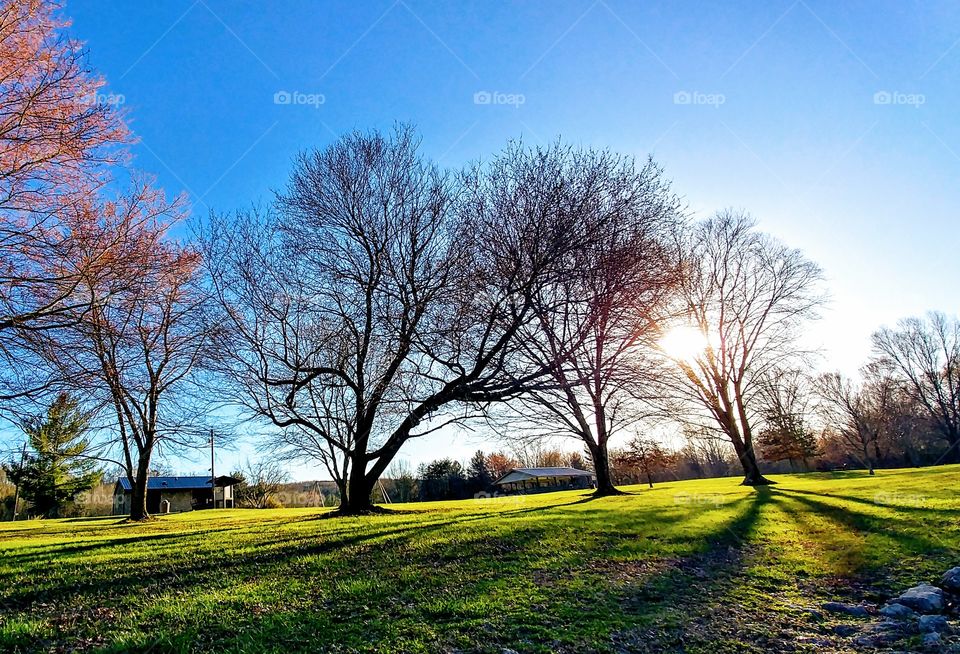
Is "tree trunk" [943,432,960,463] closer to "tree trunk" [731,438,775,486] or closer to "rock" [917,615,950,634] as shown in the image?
"tree trunk" [731,438,775,486]

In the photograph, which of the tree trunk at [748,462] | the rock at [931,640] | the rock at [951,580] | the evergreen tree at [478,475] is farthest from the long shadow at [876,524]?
the evergreen tree at [478,475]

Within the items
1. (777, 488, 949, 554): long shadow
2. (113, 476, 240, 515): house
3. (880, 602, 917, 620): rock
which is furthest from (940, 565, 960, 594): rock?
(113, 476, 240, 515): house

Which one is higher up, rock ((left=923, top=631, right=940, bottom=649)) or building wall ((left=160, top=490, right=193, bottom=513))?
rock ((left=923, top=631, right=940, bottom=649))

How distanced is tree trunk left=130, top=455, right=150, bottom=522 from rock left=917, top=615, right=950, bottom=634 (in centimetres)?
2447

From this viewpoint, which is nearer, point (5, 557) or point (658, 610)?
point (658, 610)

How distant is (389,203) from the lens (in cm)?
1512

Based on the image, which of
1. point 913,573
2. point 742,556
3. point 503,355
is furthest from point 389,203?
point 913,573

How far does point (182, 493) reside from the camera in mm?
49281

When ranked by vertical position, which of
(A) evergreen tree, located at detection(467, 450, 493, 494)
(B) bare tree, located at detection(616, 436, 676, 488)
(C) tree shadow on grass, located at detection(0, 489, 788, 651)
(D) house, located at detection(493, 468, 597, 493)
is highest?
(C) tree shadow on grass, located at detection(0, 489, 788, 651)

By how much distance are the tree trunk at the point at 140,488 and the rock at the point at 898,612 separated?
24172 mm

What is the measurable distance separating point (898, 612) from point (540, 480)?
2432 inches

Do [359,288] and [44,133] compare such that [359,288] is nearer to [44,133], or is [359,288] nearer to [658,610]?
[44,133]

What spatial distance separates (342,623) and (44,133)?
8.51 m

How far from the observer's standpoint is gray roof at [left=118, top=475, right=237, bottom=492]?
48219 mm
